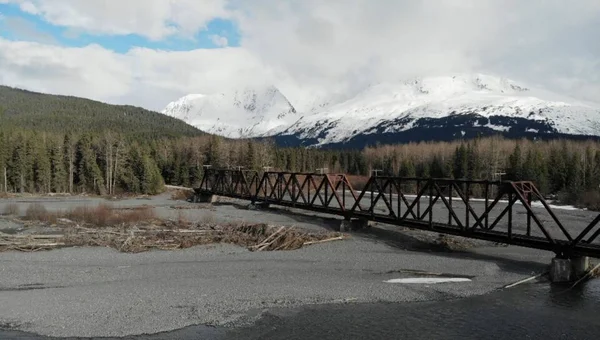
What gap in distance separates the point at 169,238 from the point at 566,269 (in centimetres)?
2206

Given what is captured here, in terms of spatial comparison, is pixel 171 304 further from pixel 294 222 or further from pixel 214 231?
pixel 294 222

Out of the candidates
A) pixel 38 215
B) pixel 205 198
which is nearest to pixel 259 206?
pixel 205 198

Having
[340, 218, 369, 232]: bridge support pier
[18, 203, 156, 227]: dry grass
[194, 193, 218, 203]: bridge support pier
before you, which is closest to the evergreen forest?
[194, 193, 218, 203]: bridge support pier

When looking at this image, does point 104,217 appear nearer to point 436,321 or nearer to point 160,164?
point 436,321

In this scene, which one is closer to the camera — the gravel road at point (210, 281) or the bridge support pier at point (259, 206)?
the gravel road at point (210, 281)

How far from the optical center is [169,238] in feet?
102

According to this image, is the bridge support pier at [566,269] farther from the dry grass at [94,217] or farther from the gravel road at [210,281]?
the dry grass at [94,217]

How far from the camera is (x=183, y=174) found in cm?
11912

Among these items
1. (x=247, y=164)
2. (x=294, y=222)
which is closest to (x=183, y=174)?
(x=247, y=164)

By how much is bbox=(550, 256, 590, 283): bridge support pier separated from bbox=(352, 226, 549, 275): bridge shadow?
144 cm

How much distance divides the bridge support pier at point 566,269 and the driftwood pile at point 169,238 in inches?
541

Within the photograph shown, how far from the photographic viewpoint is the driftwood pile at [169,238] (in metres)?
28.8

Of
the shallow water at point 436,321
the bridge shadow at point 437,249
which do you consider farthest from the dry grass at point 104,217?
the shallow water at point 436,321

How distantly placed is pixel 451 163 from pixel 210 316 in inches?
4749
